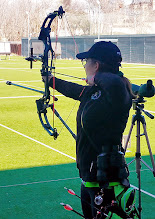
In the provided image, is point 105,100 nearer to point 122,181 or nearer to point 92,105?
point 92,105

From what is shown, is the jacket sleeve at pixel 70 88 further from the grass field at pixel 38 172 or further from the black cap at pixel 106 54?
the grass field at pixel 38 172

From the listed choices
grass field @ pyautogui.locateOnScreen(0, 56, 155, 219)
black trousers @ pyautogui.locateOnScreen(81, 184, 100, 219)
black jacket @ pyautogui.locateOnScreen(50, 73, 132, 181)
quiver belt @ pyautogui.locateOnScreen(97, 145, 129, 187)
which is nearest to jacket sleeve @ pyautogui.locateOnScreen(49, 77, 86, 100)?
black jacket @ pyautogui.locateOnScreen(50, 73, 132, 181)

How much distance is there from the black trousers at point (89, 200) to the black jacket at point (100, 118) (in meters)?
0.10

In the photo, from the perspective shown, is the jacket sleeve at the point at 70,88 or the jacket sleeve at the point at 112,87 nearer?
the jacket sleeve at the point at 112,87

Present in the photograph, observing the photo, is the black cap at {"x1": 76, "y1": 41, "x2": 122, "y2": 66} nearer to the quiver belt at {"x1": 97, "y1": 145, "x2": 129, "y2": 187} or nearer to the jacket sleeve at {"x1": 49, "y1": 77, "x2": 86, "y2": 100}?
the jacket sleeve at {"x1": 49, "y1": 77, "x2": 86, "y2": 100}

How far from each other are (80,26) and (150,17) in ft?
37.4

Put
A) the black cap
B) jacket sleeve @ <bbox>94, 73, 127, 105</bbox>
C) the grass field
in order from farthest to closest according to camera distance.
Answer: the grass field
the black cap
jacket sleeve @ <bbox>94, 73, 127, 105</bbox>

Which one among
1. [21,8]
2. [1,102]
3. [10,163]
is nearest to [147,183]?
[10,163]

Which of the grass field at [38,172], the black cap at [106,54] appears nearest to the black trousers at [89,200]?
the black cap at [106,54]

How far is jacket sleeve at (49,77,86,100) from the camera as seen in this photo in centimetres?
427

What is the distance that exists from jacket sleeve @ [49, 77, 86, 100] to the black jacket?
415 mm

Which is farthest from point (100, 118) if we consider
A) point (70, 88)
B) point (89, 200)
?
point (70, 88)

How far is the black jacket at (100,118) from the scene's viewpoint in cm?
361

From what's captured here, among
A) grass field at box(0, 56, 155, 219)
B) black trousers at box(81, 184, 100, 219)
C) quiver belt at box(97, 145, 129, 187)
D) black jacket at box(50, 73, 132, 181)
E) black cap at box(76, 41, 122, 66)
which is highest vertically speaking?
black cap at box(76, 41, 122, 66)
